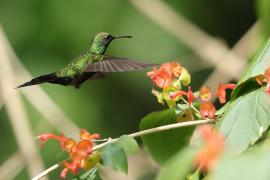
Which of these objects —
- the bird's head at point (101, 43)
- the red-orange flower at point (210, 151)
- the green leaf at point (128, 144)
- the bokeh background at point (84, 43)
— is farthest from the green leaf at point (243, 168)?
the bokeh background at point (84, 43)

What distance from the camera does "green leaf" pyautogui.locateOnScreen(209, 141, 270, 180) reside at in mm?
874

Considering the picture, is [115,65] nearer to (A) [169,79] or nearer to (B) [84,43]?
(A) [169,79]

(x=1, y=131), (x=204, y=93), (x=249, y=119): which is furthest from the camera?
(x=1, y=131)

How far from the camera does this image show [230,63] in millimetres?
3959

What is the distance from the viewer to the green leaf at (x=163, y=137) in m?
1.85

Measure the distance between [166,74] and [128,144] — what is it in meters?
0.30

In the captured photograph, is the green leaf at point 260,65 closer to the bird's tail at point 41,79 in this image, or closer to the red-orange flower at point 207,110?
the red-orange flower at point 207,110

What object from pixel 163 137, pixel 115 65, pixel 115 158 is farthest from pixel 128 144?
pixel 115 65

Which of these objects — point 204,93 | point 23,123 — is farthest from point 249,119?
point 23,123

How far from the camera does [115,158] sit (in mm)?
1512

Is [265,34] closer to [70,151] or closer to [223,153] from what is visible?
[70,151]

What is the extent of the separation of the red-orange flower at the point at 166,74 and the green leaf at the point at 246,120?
30 cm

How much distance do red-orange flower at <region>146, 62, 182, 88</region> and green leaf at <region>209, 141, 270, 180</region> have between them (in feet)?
2.88

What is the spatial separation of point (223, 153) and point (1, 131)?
433cm
